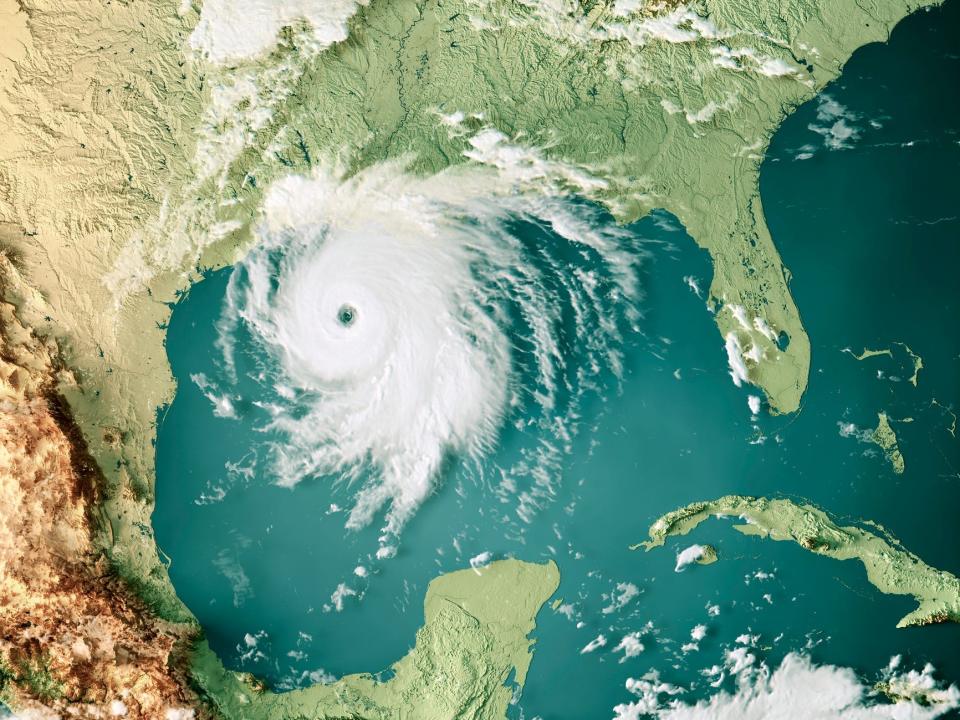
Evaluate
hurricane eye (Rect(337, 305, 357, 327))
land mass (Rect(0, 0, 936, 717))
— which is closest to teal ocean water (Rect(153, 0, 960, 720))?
land mass (Rect(0, 0, 936, 717))

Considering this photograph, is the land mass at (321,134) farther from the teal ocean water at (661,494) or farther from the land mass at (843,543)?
the land mass at (843,543)

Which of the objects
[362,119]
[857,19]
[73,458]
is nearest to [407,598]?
[73,458]

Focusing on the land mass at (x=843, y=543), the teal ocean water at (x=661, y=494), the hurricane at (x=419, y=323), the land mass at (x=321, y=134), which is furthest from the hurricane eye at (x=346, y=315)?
the land mass at (x=843, y=543)

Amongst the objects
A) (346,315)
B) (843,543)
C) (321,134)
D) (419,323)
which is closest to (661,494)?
(843,543)

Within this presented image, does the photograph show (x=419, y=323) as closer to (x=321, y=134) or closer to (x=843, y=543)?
(x=321, y=134)

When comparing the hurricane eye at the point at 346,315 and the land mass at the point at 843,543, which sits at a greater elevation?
the land mass at the point at 843,543
